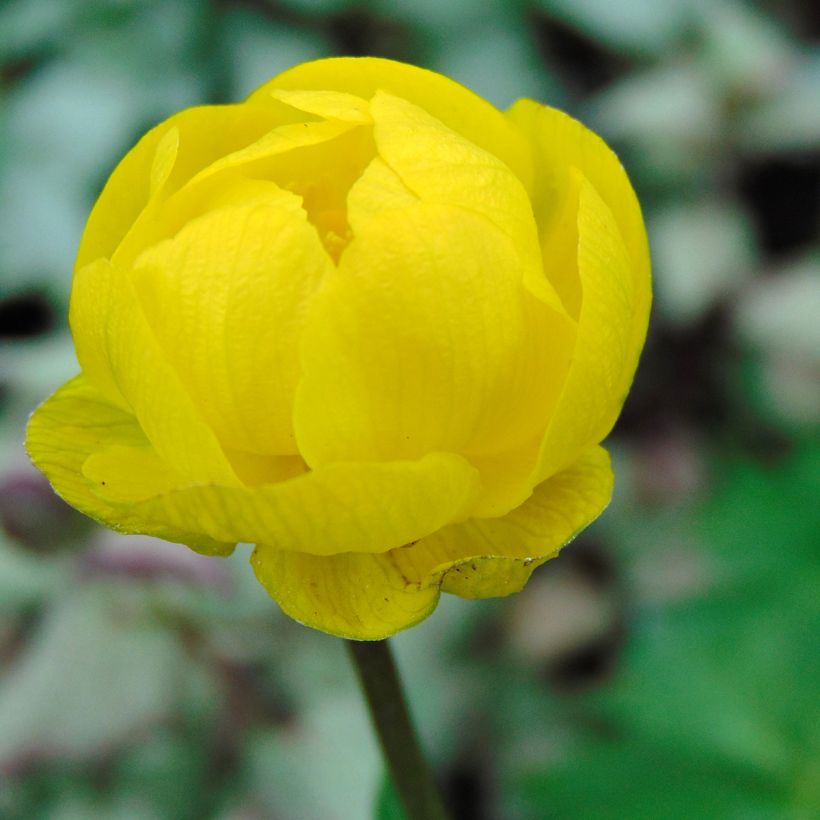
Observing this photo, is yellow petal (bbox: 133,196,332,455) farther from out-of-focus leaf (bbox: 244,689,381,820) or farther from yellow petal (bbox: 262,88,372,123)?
out-of-focus leaf (bbox: 244,689,381,820)

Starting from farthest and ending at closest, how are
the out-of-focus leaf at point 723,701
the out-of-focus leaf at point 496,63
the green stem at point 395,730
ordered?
the out-of-focus leaf at point 496,63, the out-of-focus leaf at point 723,701, the green stem at point 395,730

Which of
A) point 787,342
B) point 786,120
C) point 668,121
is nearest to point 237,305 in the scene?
point 787,342

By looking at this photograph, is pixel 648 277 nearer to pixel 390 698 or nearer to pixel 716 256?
pixel 390 698

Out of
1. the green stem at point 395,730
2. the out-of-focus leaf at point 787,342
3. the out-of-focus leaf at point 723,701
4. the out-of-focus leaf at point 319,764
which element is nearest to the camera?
the green stem at point 395,730

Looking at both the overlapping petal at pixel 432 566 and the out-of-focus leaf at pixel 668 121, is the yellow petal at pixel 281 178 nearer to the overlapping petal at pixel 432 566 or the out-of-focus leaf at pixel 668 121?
the overlapping petal at pixel 432 566

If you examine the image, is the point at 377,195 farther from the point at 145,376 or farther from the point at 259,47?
the point at 259,47

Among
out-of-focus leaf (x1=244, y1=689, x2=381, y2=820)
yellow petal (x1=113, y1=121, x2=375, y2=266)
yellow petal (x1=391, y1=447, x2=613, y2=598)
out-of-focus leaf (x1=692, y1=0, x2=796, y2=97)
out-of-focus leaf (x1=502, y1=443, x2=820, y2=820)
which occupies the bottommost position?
out-of-focus leaf (x1=244, y1=689, x2=381, y2=820)

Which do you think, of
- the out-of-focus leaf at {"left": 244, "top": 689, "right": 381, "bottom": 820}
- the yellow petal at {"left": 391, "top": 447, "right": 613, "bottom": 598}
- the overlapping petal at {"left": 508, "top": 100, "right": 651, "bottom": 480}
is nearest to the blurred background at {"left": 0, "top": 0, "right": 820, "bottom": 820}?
the out-of-focus leaf at {"left": 244, "top": 689, "right": 381, "bottom": 820}

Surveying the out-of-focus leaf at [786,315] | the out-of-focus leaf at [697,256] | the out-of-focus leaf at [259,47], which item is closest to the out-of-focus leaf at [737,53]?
the out-of-focus leaf at [697,256]
